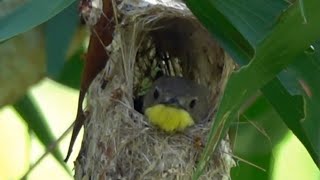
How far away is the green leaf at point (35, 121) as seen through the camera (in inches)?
95.7

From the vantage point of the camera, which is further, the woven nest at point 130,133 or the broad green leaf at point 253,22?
the woven nest at point 130,133

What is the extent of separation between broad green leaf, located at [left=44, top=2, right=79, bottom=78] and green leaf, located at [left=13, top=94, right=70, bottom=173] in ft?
2.05

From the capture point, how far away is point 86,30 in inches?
86.8

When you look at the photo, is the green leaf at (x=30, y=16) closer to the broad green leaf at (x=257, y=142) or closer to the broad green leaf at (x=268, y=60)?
the broad green leaf at (x=268, y=60)

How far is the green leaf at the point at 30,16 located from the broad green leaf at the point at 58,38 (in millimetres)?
92

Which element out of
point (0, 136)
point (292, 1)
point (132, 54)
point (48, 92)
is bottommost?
point (0, 136)

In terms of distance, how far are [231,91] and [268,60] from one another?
0.06 metres

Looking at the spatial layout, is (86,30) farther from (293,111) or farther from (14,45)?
(293,111)

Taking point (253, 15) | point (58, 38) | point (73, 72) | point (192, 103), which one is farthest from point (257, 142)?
point (253, 15)

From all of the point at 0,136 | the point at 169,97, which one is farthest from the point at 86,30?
the point at 0,136

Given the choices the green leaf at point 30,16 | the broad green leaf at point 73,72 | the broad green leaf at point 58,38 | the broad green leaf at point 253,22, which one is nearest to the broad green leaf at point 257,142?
the broad green leaf at point 73,72

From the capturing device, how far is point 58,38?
1719mm

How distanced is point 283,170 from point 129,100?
0.47 metres

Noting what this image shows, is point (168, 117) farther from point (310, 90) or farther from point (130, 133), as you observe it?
point (310, 90)
